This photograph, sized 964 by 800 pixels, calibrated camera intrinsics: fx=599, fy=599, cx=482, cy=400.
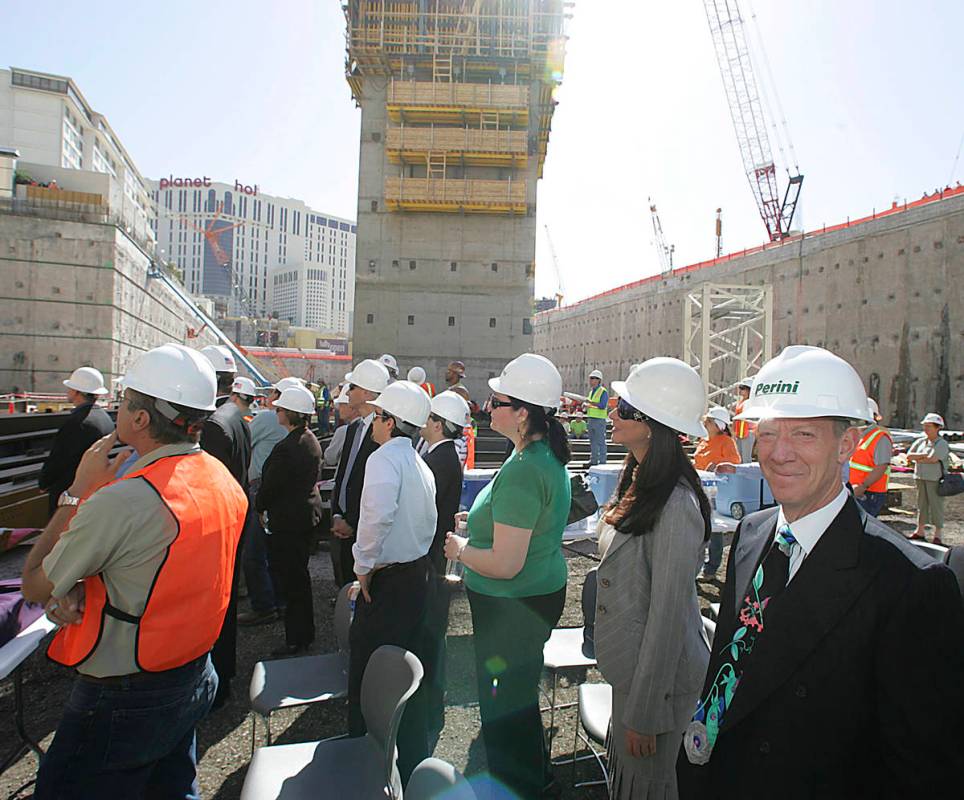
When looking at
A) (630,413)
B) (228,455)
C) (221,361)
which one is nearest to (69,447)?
(221,361)

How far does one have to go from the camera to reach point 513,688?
2541 mm

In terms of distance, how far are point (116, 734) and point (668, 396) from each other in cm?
222

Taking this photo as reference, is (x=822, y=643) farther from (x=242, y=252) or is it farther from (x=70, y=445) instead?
(x=242, y=252)

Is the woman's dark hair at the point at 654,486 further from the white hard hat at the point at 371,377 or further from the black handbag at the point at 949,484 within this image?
the black handbag at the point at 949,484

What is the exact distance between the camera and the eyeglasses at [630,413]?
2.32 m

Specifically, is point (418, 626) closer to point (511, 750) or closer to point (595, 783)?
point (511, 750)

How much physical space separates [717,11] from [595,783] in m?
61.6

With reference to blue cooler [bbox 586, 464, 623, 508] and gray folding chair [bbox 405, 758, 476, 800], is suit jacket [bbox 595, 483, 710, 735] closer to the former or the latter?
gray folding chair [bbox 405, 758, 476, 800]

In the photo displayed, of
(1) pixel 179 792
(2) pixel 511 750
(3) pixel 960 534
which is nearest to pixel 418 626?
(2) pixel 511 750

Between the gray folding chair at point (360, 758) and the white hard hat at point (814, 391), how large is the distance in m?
1.57

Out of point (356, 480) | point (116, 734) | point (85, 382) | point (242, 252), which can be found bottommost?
point (116, 734)

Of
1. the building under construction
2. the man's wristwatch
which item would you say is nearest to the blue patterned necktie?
the man's wristwatch

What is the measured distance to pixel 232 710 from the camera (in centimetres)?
379

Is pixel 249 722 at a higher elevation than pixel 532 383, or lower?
lower
